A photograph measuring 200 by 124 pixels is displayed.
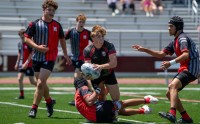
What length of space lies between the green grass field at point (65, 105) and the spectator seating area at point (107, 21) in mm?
5512

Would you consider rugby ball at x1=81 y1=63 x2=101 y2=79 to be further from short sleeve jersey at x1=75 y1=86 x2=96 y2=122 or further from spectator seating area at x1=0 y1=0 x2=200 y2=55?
spectator seating area at x1=0 y1=0 x2=200 y2=55

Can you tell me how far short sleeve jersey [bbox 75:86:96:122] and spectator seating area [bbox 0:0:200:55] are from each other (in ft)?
52.1

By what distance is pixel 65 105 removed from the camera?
48.9 feet

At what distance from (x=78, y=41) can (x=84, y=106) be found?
5213mm

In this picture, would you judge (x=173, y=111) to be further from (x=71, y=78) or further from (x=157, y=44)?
(x=157, y=44)

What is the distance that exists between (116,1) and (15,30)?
6760 mm

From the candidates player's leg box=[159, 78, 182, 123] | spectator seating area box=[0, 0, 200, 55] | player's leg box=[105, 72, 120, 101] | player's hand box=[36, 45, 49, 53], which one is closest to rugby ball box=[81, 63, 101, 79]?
player's leg box=[105, 72, 120, 101]

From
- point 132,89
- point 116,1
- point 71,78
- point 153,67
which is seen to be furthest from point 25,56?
point 116,1

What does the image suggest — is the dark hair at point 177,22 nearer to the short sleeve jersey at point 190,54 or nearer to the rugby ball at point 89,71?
the short sleeve jersey at point 190,54

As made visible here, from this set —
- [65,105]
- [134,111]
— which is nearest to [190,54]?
[134,111]

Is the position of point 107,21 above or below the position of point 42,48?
below

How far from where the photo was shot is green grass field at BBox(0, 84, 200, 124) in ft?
38.0

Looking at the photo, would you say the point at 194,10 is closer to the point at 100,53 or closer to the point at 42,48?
the point at 42,48

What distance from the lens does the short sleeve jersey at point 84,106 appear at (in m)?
11.0
